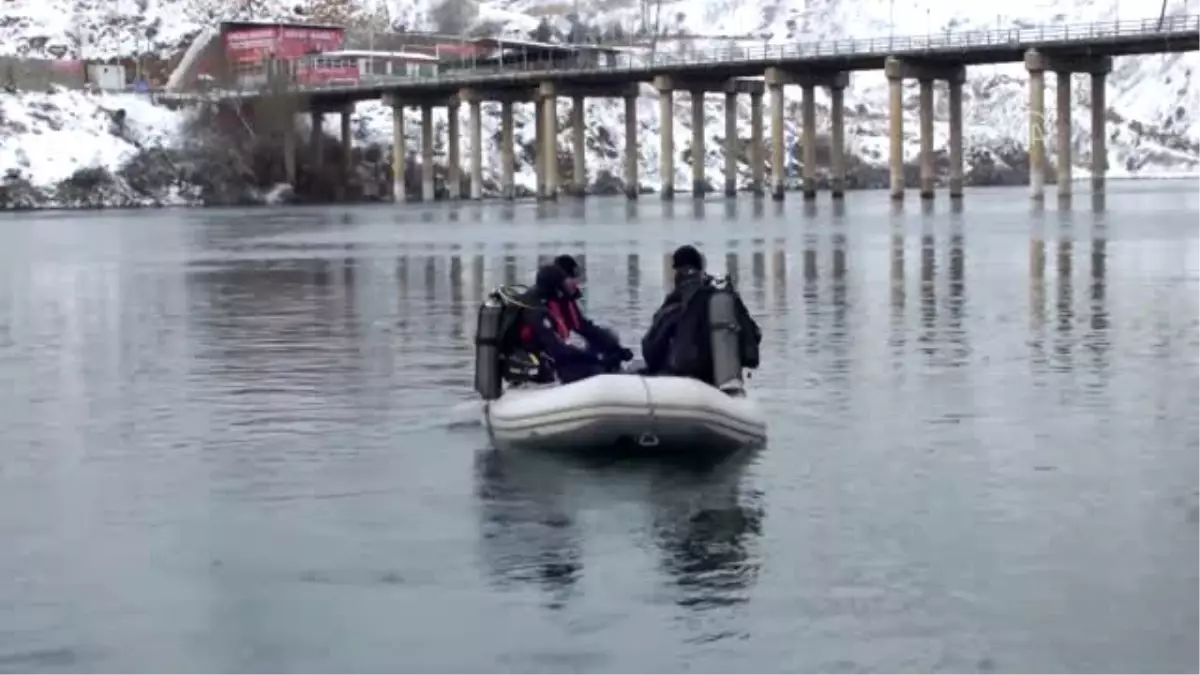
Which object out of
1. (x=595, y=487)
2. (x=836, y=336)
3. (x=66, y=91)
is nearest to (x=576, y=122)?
(x=66, y=91)

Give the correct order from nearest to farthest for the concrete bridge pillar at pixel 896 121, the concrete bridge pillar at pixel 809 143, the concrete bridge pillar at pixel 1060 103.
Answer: the concrete bridge pillar at pixel 1060 103 → the concrete bridge pillar at pixel 896 121 → the concrete bridge pillar at pixel 809 143

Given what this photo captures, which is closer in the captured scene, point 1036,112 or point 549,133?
point 1036,112

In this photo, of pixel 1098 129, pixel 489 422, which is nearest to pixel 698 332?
pixel 489 422

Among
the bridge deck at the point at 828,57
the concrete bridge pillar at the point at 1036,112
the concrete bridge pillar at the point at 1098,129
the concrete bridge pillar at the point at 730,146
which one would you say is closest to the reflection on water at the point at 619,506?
the bridge deck at the point at 828,57

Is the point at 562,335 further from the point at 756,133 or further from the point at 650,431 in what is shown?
the point at 756,133

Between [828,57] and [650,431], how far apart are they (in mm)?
116705

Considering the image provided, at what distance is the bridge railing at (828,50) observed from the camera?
121250mm

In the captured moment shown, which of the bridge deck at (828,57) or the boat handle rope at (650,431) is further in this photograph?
the bridge deck at (828,57)

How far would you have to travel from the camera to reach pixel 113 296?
51.8 meters

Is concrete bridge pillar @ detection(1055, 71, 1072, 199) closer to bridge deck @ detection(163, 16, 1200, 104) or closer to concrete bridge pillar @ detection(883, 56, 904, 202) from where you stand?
bridge deck @ detection(163, 16, 1200, 104)

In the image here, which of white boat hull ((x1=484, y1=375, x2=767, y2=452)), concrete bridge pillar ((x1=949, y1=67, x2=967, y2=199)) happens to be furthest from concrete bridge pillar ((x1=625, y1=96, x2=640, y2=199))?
white boat hull ((x1=484, y1=375, x2=767, y2=452))

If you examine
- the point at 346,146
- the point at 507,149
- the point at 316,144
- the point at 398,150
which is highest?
the point at 316,144

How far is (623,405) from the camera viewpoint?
2156 cm

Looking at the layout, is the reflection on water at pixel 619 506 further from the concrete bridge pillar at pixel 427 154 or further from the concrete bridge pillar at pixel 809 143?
the concrete bridge pillar at pixel 427 154
